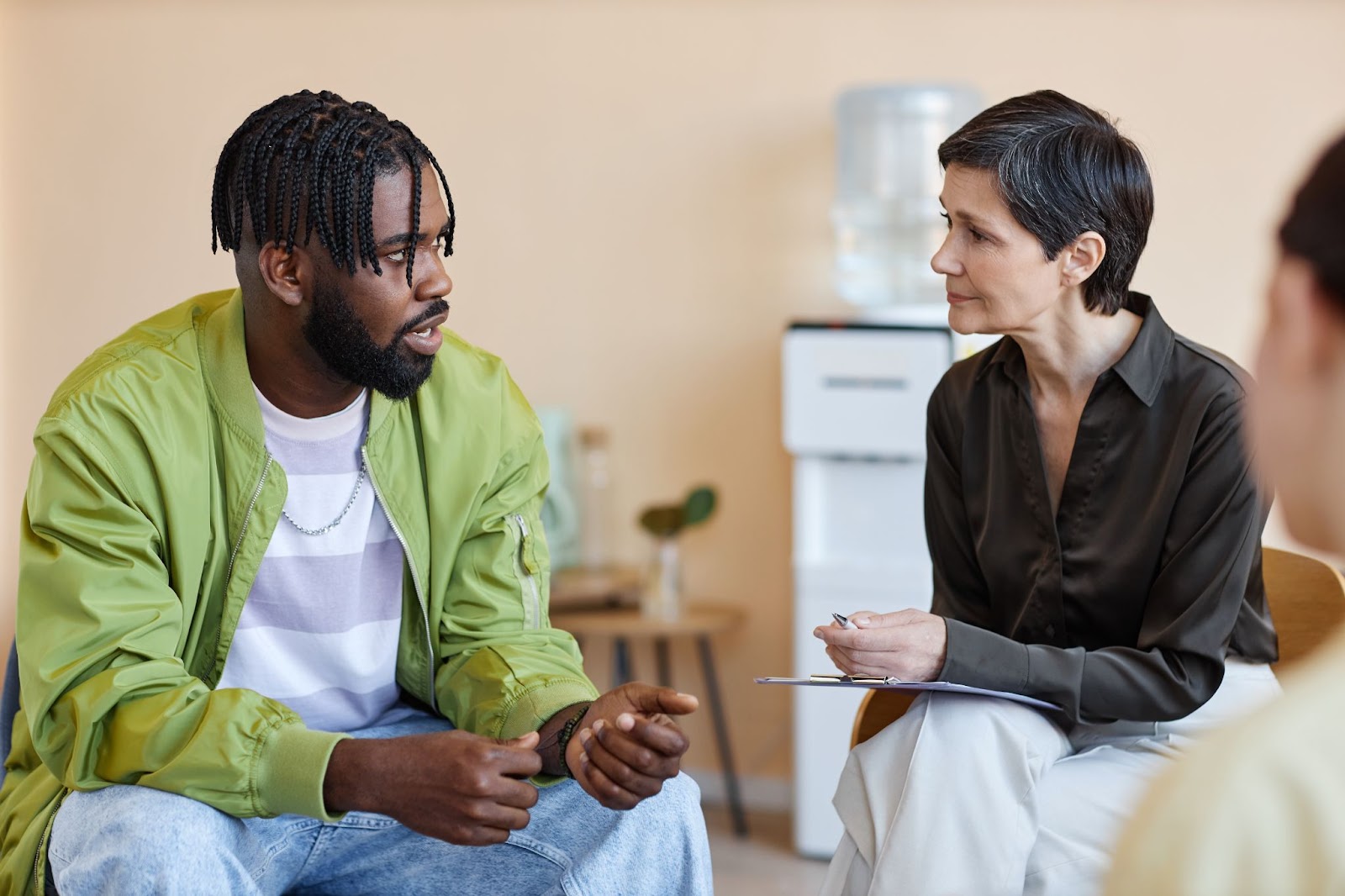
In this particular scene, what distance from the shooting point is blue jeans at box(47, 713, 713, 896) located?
1591 millimetres

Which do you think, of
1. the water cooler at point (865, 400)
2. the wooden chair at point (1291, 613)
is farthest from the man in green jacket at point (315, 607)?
the water cooler at point (865, 400)

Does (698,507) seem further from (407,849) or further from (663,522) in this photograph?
(407,849)

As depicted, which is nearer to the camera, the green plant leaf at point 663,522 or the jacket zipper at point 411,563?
the jacket zipper at point 411,563

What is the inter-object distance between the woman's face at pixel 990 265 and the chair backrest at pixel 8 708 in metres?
1.31

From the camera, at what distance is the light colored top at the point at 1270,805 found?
77cm

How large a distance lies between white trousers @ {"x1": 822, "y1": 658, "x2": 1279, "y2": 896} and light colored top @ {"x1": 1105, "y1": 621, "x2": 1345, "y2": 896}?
879 millimetres

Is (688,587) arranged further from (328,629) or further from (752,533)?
(328,629)

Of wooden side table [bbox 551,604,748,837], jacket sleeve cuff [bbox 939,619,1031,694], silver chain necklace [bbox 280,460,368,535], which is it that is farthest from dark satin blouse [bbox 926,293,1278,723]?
wooden side table [bbox 551,604,748,837]

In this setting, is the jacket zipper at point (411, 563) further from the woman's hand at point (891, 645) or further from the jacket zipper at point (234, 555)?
the woman's hand at point (891, 645)

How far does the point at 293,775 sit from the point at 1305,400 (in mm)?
1163

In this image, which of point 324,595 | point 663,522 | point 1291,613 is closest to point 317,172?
point 324,595

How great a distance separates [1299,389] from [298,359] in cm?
136

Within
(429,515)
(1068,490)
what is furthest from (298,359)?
(1068,490)

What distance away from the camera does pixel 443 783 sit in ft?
5.24
